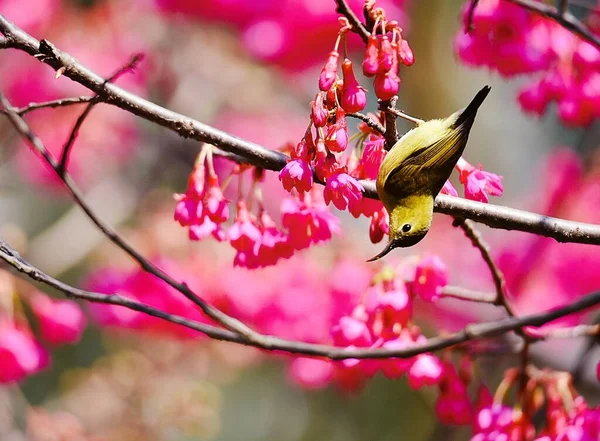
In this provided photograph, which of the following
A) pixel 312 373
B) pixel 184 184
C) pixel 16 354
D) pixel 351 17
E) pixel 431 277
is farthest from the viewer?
pixel 184 184

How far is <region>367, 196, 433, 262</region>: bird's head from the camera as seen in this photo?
4.54ft

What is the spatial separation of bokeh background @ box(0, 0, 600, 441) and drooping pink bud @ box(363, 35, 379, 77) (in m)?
1.39

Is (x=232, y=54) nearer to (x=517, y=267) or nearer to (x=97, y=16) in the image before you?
(x=97, y=16)

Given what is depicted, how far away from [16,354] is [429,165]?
4.41 feet

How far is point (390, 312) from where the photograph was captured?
1.73 meters

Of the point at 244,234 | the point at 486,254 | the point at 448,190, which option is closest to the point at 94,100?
the point at 244,234

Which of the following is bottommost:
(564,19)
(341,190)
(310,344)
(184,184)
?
(310,344)

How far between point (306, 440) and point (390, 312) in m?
4.11

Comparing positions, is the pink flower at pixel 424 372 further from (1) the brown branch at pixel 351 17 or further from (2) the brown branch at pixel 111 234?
(1) the brown branch at pixel 351 17

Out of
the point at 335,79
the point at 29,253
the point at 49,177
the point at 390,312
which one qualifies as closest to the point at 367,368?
the point at 390,312

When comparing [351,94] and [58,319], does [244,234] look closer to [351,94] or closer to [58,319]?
[351,94]

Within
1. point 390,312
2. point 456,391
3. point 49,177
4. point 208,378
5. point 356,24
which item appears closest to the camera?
point 356,24

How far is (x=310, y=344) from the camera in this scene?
1.51m

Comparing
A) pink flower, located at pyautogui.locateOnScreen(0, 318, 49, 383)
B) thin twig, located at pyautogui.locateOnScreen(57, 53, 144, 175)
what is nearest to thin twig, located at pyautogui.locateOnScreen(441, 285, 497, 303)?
thin twig, located at pyautogui.locateOnScreen(57, 53, 144, 175)
